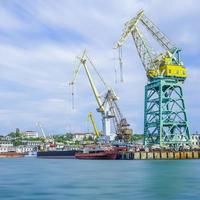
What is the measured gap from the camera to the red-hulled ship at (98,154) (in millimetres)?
94450

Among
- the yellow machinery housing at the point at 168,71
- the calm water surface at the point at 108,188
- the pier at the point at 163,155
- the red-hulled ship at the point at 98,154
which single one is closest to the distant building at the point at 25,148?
the red-hulled ship at the point at 98,154

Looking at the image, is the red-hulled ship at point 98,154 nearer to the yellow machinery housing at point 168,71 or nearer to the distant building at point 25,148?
the yellow machinery housing at point 168,71

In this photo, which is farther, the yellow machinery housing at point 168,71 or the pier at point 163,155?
the yellow machinery housing at point 168,71

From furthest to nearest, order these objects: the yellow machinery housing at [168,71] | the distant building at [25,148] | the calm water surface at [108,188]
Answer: the distant building at [25,148]
the yellow machinery housing at [168,71]
the calm water surface at [108,188]

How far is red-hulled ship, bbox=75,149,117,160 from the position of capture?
94.4 metres

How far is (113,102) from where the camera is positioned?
11525 centimetres

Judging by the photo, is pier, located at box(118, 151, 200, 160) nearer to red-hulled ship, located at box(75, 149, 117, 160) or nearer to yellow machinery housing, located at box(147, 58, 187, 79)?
red-hulled ship, located at box(75, 149, 117, 160)

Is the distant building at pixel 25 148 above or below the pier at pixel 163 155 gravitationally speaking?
above

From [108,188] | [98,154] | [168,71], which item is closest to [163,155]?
[168,71]

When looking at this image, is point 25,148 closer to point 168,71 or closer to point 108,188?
point 168,71

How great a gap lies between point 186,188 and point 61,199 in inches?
393

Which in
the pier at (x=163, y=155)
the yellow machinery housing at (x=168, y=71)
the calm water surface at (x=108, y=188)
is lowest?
the calm water surface at (x=108, y=188)

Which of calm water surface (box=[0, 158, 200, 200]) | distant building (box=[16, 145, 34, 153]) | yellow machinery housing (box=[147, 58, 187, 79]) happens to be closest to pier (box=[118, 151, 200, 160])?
yellow machinery housing (box=[147, 58, 187, 79])

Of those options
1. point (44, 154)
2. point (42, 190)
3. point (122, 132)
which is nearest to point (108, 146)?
point (122, 132)
